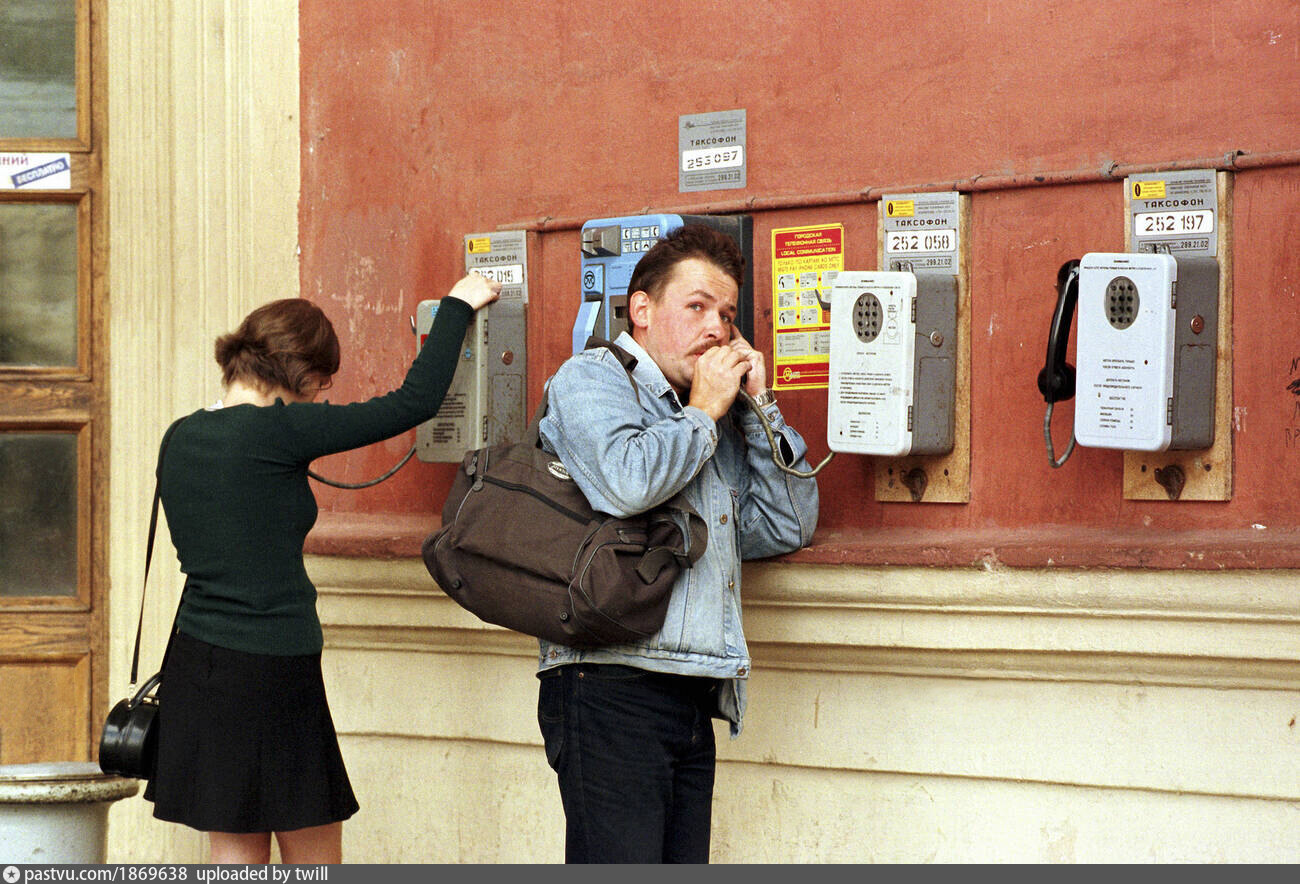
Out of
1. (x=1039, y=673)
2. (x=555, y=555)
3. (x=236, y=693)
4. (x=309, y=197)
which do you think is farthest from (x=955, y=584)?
(x=309, y=197)

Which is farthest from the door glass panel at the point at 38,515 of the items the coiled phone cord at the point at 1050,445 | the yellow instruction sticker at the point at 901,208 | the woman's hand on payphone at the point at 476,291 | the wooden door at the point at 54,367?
the coiled phone cord at the point at 1050,445

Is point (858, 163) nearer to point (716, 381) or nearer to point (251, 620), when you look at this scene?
point (716, 381)

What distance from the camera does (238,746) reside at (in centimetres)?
273

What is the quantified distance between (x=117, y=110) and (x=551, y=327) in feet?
4.39

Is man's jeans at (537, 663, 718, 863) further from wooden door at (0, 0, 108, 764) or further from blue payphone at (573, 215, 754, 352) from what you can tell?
wooden door at (0, 0, 108, 764)

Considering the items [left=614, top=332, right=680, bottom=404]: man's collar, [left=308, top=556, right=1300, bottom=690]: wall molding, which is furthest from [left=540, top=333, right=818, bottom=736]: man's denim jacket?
[left=308, top=556, right=1300, bottom=690]: wall molding

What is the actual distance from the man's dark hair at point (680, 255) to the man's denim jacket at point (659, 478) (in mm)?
114

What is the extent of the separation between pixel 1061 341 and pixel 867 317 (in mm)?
390

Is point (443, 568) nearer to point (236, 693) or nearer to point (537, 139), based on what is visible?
point (236, 693)

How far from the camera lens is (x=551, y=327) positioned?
3576mm

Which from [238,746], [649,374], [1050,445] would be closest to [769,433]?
[649,374]

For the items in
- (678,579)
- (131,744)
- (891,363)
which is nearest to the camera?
(678,579)

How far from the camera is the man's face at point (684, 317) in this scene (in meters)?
2.76

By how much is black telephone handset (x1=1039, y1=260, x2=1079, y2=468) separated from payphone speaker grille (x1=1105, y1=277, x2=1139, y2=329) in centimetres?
10
